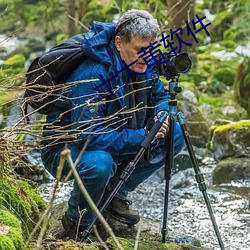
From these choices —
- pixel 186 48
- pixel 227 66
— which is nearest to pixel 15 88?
pixel 186 48

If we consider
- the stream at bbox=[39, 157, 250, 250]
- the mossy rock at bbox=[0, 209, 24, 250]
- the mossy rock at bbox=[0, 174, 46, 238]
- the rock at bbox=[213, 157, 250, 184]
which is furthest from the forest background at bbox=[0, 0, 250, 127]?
the mossy rock at bbox=[0, 209, 24, 250]

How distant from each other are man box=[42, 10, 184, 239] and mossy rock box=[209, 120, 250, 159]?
3324mm

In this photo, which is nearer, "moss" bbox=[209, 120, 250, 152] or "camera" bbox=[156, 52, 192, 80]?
"camera" bbox=[156, 52, 192, 80]

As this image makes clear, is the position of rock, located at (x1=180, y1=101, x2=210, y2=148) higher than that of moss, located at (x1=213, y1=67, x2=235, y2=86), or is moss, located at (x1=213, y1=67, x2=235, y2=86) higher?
rock, located at (x1=180, y1=101, x2=210, y2=148)

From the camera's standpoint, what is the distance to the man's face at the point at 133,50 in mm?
3150

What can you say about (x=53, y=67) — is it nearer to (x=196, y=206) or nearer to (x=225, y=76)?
(x=196, y=206)

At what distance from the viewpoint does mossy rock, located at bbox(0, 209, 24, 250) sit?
7.32ft

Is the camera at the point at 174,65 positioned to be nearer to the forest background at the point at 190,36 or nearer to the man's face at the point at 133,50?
the man's face at the point at 133,50

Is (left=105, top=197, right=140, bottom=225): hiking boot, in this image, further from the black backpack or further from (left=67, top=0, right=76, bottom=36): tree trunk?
(left=67, top=0, right=76, bottom=36): tree trunk

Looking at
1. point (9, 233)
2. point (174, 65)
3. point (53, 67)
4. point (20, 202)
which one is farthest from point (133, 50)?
point (9, 233)

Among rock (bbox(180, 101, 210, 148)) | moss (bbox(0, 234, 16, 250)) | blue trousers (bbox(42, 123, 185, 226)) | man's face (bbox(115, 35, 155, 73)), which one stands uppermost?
man's face (bbox(115, 35, 155, 73))

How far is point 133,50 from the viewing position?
318 cm

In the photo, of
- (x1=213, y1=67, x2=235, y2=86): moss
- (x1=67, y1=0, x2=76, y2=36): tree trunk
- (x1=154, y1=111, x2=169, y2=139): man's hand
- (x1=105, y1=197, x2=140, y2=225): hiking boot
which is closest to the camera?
(x1=154, y1=111, x2=169, y2=139): man's hand

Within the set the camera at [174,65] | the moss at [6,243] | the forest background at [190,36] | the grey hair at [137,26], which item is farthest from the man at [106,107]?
the forest background at [190,36]
